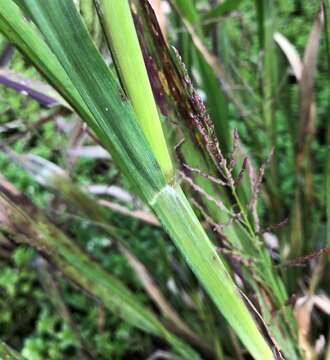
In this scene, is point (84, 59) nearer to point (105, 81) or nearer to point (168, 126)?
point (105, 81)

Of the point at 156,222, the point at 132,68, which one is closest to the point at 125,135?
the point at 132,68

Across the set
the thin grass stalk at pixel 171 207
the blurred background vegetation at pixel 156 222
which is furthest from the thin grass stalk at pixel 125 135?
the blurred background vegetation at pixel 156 222

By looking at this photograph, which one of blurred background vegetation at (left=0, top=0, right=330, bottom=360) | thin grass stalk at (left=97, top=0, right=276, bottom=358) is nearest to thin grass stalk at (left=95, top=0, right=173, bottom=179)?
thin grass stalk at (left=97, top=0, right=276, bottom=358)

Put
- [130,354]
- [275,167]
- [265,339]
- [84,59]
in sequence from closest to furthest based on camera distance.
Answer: [84,59] < [265,339] < [275,167] < [130,354]

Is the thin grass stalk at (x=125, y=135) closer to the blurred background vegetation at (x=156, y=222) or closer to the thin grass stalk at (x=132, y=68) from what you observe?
the thin grass stalk at (x=132, y=68)

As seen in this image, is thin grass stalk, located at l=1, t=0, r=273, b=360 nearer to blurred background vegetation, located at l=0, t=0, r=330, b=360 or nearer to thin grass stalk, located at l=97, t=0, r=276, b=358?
thin grass stalk, located at l=97, t=0, r=276, b=358

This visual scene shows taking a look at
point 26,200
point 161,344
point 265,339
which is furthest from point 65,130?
point 265,339

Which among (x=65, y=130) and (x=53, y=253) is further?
(x=65, y=130)

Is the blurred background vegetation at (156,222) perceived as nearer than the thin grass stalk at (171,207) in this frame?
No
